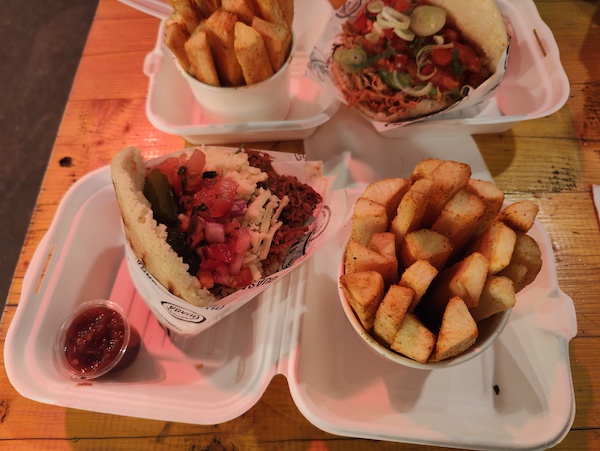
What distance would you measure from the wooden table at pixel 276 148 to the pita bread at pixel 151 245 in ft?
1.46

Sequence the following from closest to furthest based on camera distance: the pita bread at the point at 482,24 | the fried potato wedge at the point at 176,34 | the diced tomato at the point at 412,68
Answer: the fried potato wedge at the point at 176,34
the pita bread at the point at 482,24
the diced tomato at the point at 412,68

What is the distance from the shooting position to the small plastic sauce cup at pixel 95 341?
1247 millimetres

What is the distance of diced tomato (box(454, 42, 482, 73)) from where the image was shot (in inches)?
63.5

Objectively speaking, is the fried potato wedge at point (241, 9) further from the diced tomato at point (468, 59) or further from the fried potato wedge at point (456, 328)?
the fried potato wedge at point (456, 328)

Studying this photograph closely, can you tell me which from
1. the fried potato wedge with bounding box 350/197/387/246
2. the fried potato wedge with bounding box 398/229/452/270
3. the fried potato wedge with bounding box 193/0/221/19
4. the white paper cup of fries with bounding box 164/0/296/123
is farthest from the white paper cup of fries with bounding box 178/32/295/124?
the fried potato wedge with bounding box 398/229/452/270

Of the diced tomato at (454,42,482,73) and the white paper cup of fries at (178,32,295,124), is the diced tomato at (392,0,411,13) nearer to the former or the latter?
the diced tomato at (454,42,482,73)

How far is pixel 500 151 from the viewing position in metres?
1.72

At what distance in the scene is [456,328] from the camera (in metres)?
0.84

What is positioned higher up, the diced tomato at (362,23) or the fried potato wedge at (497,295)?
the diced tomato at (362,23)

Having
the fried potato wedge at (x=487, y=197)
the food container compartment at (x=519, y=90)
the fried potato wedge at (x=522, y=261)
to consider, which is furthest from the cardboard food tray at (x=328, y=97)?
the fried potato wedge at (x=522, y=261)

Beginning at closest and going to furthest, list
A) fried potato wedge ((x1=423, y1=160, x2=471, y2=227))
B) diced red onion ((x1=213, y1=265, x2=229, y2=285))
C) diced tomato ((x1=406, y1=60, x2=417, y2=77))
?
1. fried potato wedge ((x1=423, y1=160, x2=471, y2=227))
2. diced red onion ((x1=213, y1=265, x2=229, y2=285))
3. diced tomato ((x1=406, y1=60, x2=417, y2=77))

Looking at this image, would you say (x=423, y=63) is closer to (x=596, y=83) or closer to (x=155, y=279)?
(x=596, y=83)

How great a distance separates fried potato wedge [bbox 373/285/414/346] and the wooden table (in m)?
0.57

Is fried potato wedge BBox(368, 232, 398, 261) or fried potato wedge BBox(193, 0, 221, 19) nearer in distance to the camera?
fried potato wedge BBox(368, 232, 398, 261)
